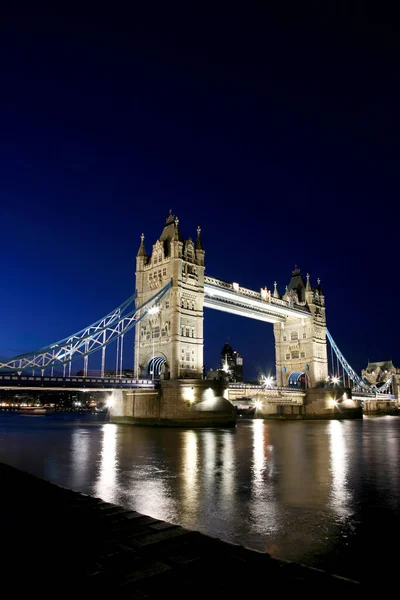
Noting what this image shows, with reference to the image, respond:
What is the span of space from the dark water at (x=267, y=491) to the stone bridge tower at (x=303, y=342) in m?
55.2

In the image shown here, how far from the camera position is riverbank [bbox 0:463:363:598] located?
485 centimetres

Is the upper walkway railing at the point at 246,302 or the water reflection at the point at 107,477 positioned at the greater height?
the upper walkway railing at the point at 246,302

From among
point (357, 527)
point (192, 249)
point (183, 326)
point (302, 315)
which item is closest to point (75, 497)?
point (357, 527)

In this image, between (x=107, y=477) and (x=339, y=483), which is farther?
(x=107, y=477)

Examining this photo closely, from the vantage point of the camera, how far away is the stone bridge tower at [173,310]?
52.8 metres

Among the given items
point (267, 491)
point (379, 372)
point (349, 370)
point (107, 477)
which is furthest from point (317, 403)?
point (379, 372)

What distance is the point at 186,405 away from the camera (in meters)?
46.5

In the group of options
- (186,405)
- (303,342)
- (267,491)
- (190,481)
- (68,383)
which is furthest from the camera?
(303,342)

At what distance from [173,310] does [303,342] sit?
37.2 m

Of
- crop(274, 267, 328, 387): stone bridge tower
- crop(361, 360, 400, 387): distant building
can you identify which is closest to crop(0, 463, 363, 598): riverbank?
crop(274, 267, 328, 387): stone bridge tower

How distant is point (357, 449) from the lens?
89.9 feet

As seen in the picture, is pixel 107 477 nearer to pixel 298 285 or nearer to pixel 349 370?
pixel 298 285

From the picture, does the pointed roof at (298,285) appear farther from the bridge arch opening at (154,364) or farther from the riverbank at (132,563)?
the riverbank at (132,563)

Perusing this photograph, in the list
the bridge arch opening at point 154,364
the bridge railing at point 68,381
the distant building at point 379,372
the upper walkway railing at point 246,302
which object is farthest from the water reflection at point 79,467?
the distant building at point 379,372
